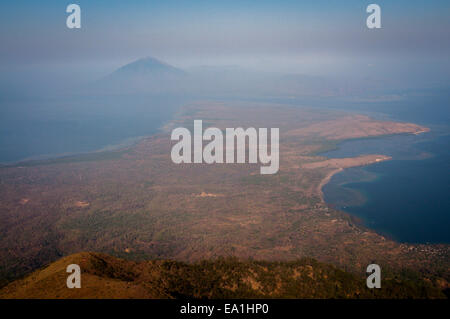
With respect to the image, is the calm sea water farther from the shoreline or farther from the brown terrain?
the brown terrain

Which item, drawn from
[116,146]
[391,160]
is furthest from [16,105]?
[391,160]

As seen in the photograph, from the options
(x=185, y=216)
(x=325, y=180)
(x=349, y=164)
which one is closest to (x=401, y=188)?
(x=325, y=180)

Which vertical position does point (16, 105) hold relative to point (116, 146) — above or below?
above

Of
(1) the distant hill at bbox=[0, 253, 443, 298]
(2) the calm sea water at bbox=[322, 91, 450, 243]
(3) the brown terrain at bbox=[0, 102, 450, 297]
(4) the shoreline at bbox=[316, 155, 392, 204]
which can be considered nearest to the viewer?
(1) the distant hill at bbox=[0, 253, 443, 298]

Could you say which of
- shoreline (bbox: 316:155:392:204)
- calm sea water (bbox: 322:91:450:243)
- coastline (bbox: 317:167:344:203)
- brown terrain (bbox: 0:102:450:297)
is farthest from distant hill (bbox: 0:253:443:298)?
shoreline (bbox: 316:155:392:204)
